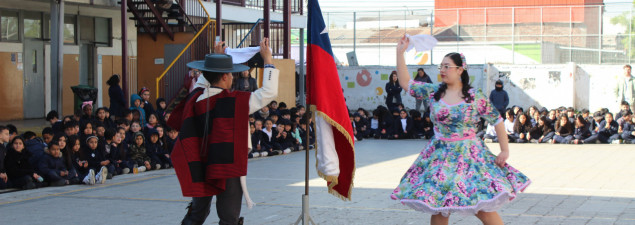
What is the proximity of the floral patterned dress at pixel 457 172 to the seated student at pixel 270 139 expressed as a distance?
10905 millimetres

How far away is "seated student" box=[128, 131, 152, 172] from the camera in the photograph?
14.0 m

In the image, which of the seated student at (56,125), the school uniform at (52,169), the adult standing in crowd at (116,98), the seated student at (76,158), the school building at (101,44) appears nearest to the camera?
the school uniform at (52,169)

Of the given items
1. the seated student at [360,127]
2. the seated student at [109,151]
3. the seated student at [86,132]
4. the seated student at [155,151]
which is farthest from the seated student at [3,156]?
the seated student at [360,127]

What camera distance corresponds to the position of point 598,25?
32.0 m

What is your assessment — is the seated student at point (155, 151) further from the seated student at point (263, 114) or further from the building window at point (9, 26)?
the building window at point (9, 26)

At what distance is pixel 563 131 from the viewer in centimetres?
2053

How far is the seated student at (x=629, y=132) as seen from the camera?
20.1m

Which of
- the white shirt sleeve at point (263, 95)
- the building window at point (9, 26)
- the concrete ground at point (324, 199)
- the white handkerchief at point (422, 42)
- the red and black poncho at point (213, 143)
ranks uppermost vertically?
the building window at point (9, 26)

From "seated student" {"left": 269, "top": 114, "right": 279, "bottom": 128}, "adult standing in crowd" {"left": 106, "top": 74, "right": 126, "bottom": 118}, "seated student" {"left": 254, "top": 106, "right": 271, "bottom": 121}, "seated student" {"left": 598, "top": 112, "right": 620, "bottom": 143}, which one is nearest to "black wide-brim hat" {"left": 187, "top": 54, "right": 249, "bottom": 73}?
"adult standing in crowd" {"left": 106, "top": 74, "right": 126, "bottom": 118}

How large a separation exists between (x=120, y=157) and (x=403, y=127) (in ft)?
34.4

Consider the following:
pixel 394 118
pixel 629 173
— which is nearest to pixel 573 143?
pixel 394 118

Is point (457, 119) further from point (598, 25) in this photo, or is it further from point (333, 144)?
point (598, 25)

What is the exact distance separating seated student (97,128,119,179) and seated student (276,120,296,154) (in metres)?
5.00

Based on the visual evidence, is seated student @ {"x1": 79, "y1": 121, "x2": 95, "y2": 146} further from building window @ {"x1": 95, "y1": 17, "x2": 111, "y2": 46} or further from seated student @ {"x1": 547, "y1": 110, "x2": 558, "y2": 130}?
seated student @ {"x1": 547, "y1": 110, "x2": 558, "y2": 130}
